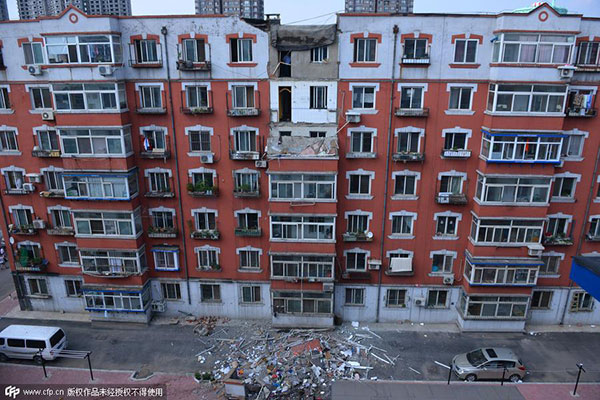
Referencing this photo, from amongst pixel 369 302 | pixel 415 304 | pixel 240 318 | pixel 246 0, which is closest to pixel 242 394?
pixel 240 318

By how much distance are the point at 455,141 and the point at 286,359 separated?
17590 mm

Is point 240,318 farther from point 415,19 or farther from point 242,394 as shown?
point 415,19

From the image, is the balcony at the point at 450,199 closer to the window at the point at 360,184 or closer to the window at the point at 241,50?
the window at the point at 360,184

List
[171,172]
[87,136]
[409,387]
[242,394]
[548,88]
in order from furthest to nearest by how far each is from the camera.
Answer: [171,172], [87,136], [548,88], [242,394], [409,387]

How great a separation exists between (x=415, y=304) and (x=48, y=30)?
29964 millimetres

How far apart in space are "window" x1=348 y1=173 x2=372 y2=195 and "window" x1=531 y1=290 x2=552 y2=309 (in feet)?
47.2

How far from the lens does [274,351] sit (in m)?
26.5

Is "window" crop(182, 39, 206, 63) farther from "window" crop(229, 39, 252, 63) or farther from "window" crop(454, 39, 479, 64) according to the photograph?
"window" crop(454, 39, 479, 64)

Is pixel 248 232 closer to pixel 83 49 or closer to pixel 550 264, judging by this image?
pixel 83 49

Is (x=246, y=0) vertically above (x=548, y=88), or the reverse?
(x=246, y=0)

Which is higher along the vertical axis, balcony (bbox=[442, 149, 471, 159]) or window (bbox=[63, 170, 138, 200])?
balcony (bbox=[442, 149, 471, 159])

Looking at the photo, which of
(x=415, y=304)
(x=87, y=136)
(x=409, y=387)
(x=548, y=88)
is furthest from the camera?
(x=415, y=304)

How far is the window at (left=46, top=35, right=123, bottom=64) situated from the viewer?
24.5 meters

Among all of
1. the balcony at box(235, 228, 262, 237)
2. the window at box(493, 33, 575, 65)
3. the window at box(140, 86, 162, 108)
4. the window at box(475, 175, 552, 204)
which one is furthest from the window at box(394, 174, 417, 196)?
the window at box(140, 86, 162, 108)
